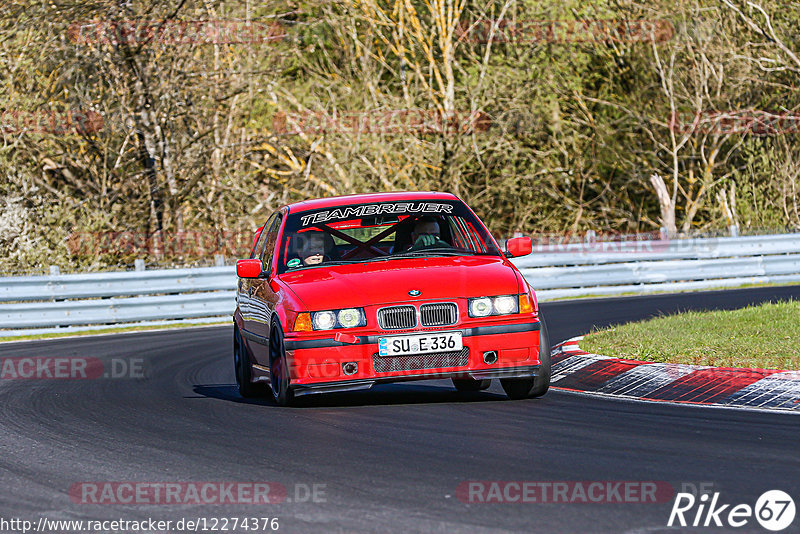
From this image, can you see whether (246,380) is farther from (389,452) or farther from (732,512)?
(732,512)

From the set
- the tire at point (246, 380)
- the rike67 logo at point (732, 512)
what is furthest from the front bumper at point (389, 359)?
the rike67 logo at point (732, 512)

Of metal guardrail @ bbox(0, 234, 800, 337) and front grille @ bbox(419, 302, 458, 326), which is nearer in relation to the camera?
front grille @ bbox(419, 302, 458, 326)

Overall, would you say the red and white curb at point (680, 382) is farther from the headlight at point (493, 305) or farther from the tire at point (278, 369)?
the tire at point (278, 369)

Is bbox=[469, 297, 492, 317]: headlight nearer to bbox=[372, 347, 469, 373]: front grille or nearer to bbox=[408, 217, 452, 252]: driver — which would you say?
bbox=[372, 347, 469, 373]: front grille

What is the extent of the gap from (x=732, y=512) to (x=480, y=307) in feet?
12.8

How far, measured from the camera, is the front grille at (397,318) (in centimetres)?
895

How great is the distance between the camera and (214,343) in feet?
56.6

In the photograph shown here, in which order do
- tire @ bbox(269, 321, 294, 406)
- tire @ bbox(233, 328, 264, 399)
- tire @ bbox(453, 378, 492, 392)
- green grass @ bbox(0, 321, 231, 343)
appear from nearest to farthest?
1. tire @ bbox(269, 321, 294, 406)
2. tire @ bbox(453, 378, 492, 392)
3. tire @ bbox(233, 328, 264, 399)
4. green grass @ bbox(0, 321, 231, 343)

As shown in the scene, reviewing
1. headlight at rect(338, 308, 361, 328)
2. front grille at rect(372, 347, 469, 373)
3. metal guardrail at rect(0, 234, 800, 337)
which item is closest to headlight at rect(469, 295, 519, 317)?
front grille at rect(372, 347, 469, 373)

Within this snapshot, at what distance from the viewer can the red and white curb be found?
349 inches

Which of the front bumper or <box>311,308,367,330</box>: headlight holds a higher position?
<box>311,308,367,330</box>: headlight

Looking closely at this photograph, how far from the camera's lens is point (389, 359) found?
8.91 m

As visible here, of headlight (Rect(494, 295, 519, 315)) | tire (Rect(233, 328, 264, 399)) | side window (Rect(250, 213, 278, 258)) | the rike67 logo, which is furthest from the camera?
side window (Rect(250, 213, 278, 258))

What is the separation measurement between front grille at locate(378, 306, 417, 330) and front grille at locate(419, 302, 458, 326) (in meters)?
0.06
